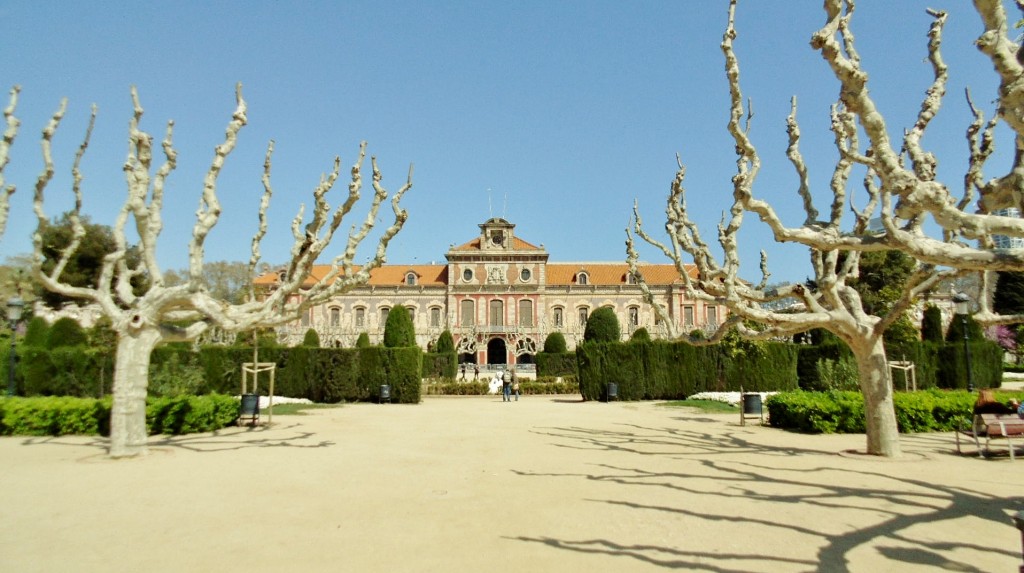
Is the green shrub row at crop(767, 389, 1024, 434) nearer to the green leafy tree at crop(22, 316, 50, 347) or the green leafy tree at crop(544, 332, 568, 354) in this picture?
the green leafy tree at crop(22, 316, 50, 347)

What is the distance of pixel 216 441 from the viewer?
12.0 meters

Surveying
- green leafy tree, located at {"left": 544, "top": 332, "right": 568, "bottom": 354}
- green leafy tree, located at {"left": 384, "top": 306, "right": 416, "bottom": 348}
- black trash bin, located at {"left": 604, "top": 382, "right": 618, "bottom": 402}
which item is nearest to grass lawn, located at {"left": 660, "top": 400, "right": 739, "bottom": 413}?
black trash bin, located at {"left": 604, "top": 382, "right": 618, "bottom": 402}

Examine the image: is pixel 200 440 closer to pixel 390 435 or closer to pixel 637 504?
pixel 390 435

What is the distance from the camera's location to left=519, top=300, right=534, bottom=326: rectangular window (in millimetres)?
59344

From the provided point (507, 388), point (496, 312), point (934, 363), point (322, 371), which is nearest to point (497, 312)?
point (496, 312)

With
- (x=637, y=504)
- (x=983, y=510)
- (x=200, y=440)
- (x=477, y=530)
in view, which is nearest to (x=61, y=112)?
(x=200, y=440)

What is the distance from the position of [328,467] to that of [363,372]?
1529 centimetres

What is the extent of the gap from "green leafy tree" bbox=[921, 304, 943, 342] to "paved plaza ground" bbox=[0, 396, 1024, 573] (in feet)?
63.8

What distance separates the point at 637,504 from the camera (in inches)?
259

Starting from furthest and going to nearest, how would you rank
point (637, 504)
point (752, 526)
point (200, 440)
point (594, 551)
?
point (200, 440) → point (637, 504) → point (752, 526) → point (594, 551)

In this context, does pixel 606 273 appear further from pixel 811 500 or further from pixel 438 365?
pixel 811 500

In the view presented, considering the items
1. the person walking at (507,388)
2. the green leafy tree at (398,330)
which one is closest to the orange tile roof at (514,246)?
the green leafy tree at (398,330)

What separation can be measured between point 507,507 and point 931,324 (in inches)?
1107

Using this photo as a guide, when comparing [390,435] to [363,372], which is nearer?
[390,435]
